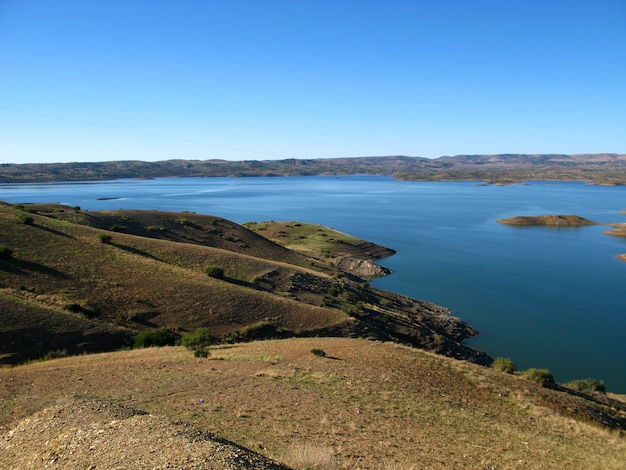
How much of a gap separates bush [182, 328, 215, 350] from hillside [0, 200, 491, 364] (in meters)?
1.51

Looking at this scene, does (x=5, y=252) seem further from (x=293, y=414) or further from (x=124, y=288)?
(x=293, y=414)

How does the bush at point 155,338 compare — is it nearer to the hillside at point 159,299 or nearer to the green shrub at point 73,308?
the hillside at point 159,299

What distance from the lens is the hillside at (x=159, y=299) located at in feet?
73.5

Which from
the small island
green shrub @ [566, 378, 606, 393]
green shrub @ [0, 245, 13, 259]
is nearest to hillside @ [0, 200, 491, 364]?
green shrub @ [0, 245, 13, 259]

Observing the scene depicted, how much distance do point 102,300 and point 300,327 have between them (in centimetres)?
1197

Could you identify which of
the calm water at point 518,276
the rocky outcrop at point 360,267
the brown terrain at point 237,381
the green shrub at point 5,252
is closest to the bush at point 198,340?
the brown terrain at point 237,381

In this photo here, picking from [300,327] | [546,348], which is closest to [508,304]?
[546,348]

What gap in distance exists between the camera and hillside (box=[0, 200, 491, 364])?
882 inches

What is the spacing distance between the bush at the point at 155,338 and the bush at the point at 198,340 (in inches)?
31.9

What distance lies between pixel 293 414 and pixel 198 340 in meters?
10.8

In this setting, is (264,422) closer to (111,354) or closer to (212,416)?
(212,416)

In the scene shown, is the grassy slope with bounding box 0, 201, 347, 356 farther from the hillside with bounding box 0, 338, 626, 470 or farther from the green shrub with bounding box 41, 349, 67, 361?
the hillside with bounding box 0, 338, 626, 470

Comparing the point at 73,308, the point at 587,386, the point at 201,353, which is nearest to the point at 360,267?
the point at 587,386

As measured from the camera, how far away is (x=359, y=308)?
111ft
